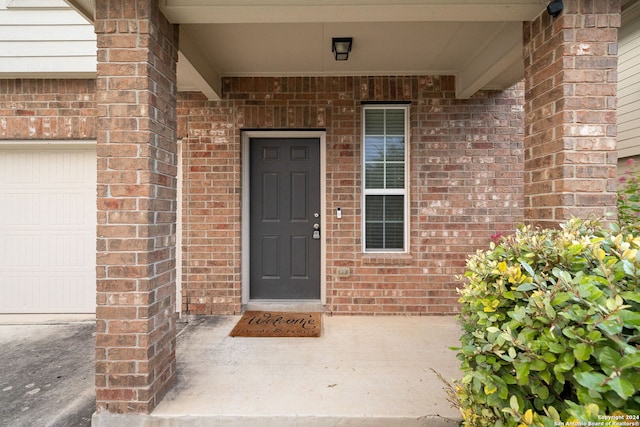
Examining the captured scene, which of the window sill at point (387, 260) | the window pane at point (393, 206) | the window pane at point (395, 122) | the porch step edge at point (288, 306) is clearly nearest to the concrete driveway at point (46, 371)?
the porch step edge at point (288, 306)

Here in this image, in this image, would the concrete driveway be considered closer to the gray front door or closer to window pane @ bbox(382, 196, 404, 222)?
the gray front door

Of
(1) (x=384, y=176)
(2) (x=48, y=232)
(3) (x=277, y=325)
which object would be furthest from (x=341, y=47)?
(2) (x=48, y=232)

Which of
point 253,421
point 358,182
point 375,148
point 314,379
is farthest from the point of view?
point 375,148

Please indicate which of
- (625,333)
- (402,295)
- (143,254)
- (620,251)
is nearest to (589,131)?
(620,251)

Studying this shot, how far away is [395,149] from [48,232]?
4391 millimetres

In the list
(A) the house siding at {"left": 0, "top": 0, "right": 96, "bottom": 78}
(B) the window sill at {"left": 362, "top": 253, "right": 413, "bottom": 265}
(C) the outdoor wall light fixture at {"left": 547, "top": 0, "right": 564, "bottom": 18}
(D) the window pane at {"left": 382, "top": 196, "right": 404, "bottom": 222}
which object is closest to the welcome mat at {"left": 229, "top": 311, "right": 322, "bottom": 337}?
(B) the window sill at {"left": 362, "top": 253, "right": 413, "bottom": 265}

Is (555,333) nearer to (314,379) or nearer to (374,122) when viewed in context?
(314,379)

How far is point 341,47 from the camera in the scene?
323cm

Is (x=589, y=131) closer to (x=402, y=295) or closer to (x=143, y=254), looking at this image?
(x=402, y=295)

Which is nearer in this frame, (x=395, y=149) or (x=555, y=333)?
(x=555, y=333)

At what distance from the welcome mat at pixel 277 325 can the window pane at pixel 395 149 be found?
2.11m

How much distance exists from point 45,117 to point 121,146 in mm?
2688

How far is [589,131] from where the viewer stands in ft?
7.04

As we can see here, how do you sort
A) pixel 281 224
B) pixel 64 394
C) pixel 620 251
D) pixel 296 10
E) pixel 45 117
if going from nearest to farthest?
pixel 620 251
pixel 296 10
pixel 64 394
pixel 45 117
pixel 281 224
